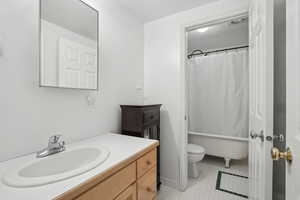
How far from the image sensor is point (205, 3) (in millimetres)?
1539

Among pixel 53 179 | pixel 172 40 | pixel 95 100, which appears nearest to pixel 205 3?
pixel 172 40

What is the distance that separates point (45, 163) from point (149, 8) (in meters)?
1.82

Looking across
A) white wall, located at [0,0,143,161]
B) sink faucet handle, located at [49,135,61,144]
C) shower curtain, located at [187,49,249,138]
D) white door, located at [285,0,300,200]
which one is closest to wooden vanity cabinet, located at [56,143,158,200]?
sink faucet handle, located at [49,135,61,144]

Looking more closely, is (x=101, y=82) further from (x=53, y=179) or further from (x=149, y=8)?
(x=149, y=8)

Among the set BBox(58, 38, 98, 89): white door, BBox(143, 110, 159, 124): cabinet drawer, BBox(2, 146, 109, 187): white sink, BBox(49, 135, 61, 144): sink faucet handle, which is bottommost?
BBox(2, 146, 109, 187): white sink

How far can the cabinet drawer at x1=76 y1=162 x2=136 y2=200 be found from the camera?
1.93ft

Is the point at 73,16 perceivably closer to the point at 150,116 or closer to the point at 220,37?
the point at 150,116

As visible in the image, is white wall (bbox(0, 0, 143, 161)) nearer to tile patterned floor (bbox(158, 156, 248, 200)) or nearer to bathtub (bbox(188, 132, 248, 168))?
tile patterned floor (bbox(158, 156, 248, 200))

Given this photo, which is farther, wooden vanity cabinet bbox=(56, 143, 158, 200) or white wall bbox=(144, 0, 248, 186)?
Answer: white wall bbox=(144, 0, 248, 186)

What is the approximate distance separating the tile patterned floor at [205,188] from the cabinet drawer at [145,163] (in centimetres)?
84

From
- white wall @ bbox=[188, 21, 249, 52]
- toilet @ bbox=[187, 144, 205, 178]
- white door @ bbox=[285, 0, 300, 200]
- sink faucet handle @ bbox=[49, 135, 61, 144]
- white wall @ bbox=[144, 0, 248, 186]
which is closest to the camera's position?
white door @ bbox=[285, 0, 300, 200]

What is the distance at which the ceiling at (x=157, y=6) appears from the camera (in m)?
1.52

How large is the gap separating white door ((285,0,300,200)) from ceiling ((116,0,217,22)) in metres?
1.27

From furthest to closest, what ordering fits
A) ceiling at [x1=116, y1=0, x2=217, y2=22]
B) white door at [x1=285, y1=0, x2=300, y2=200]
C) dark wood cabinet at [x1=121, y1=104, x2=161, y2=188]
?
ceiling at [x1=116, y1=0, x2=217, y2=22], dark wood cabinet at [x1=121, y1=104, x2=161, y2=188], white door at [x1=285, y1=0, x2=300, y2=200]
